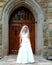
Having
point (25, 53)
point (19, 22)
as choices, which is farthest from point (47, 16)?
point (25, 53)

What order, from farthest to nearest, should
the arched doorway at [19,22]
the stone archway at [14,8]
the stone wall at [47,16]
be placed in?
the arched doorway at [19,22] < the stone archway at [14,8] < the stone wall at [47,16]

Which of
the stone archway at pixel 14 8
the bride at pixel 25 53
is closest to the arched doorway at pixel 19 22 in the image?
the stone archway at pixel 14 8

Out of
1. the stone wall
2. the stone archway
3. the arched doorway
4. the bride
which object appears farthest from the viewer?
the arched doorway

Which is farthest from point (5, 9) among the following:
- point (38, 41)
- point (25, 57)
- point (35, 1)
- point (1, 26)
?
Result: point (25, 57)

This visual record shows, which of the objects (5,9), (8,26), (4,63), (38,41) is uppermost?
(5,9)

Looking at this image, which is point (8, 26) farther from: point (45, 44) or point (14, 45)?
point (45, 44)

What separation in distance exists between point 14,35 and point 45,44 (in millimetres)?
1785

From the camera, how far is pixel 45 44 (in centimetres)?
1052

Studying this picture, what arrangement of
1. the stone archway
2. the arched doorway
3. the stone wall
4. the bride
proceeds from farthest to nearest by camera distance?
the arched doorway < the stone archway < the stone wall < the bride

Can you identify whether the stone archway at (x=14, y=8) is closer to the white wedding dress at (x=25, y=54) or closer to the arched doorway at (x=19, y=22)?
the arched doorway at (x=19, y=22)

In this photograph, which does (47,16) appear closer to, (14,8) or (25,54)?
(14,8)

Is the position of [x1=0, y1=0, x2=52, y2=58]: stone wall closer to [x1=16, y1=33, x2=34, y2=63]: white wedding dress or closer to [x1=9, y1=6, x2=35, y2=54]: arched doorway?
[x1=9, y1=6, x2=35, y2=54]: arched doorway

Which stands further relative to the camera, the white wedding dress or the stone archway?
the stone archway

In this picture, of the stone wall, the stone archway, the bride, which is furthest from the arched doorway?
the bride
